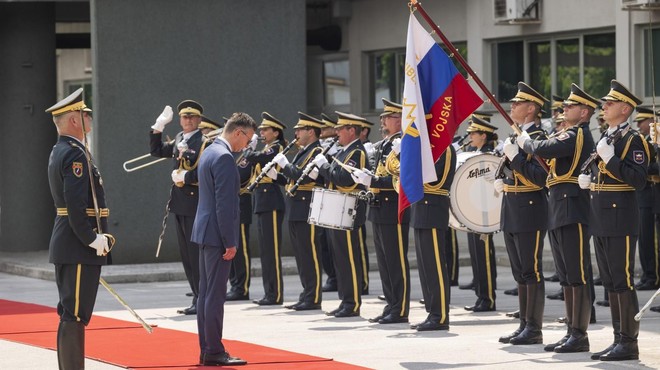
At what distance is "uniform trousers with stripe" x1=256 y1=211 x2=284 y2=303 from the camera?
52.5ft

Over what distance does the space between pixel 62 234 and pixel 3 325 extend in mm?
4524

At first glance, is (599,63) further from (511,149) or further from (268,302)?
(511,149)

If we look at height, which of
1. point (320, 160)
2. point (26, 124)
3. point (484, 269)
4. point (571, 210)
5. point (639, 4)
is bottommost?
point (484, 269)

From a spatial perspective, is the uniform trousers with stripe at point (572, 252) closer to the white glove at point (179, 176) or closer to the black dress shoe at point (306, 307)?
the black dress shoe at point (306, 307)

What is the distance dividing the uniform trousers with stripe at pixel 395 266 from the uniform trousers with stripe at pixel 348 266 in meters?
0.47

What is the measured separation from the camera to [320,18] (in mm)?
25516

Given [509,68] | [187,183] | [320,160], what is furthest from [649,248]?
[187,183]

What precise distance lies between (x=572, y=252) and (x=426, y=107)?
5.80ft

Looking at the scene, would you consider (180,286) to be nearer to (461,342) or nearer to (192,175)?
(192,175)

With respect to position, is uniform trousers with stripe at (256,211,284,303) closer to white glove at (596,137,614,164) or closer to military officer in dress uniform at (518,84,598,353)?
military officer in dress uniform at (518,84,598,353)

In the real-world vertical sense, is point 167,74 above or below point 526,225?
above

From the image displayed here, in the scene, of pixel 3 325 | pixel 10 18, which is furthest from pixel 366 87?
pixel 3 325

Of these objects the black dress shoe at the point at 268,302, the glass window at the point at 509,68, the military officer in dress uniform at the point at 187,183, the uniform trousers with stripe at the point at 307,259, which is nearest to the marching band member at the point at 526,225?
the uniform trousers with stripe at the point at 307,259

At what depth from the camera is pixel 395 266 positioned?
14109mm
